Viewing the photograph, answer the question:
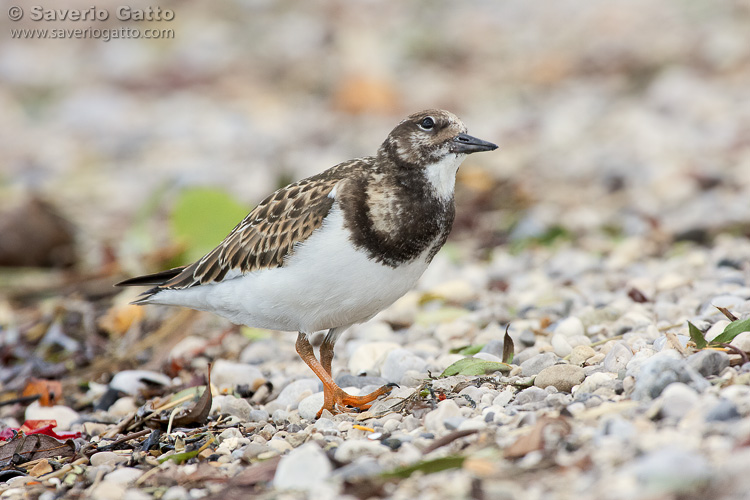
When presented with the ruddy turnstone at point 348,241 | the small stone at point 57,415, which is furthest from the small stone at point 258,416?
the small stone at point 57,415

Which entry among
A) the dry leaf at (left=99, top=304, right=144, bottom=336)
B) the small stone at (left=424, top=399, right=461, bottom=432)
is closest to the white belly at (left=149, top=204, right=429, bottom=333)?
the small stone at (left=424, top=399, right=461, bottom=432)

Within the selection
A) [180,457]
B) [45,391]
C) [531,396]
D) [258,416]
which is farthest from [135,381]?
[531,396]

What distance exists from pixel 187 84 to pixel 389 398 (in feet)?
30.9

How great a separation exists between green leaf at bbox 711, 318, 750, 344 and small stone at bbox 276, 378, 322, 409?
71.5 inches

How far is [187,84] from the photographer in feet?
40.5

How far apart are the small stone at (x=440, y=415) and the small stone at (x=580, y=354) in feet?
2.50

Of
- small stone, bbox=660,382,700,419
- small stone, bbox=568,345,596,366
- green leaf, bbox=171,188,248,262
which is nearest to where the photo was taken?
small stone, bbox=660,382,700,419

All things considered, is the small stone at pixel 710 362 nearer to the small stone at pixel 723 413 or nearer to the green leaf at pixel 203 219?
the small stone at pixel 723 413

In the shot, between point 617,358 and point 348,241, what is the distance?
1.20 m

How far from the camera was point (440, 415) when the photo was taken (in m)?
3.21

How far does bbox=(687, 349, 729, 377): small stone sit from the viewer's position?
3111mm

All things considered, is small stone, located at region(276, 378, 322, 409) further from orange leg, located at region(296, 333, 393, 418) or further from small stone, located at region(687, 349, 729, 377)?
small stone, located at region(687, 349, 729, 377)

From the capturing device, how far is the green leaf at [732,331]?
11.2 ft

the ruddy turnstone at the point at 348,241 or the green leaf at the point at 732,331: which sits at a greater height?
the ruddy turnstone at the point at 348,241
